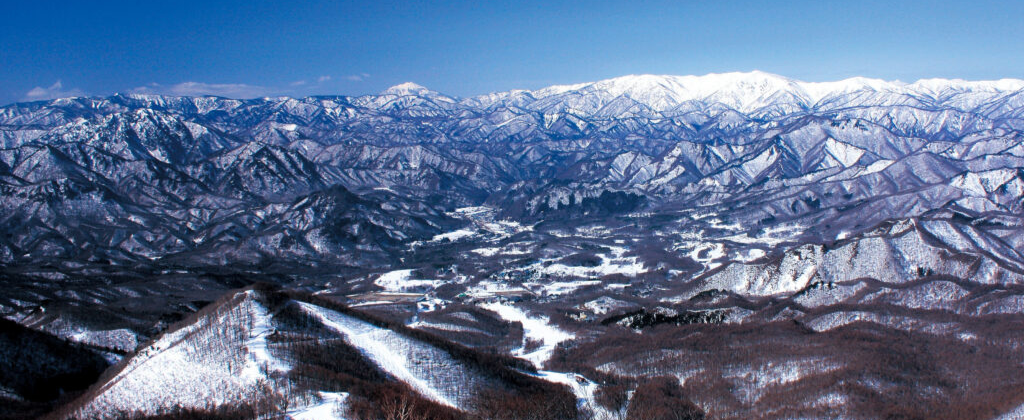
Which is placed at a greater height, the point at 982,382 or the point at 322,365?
the point at 322,365

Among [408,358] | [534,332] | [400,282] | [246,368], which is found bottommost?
[534,332]

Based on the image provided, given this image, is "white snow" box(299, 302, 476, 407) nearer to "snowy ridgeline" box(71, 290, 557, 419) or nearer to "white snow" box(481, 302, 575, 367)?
"snowy ridgeline" box(71, 290, 557, 419)

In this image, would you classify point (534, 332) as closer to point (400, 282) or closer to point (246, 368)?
point (246, 368)

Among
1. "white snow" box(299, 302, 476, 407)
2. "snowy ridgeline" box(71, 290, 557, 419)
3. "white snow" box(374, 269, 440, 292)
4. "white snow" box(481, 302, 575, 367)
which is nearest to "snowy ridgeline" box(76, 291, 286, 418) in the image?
"snowy ridgeline" box(71, 290, 557, 419)

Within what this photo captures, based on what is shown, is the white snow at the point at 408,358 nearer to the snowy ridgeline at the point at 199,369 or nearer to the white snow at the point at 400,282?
the snowy ridgeline at the point at 199,369

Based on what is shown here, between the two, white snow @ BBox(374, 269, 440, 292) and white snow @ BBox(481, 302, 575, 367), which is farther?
white snow @ BBox(374, 269, 440, 292)

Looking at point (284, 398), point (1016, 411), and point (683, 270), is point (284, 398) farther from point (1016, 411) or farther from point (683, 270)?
point (683, 270)

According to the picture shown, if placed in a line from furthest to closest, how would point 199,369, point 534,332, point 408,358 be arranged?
point 534,332, point 408,358, point 199,369

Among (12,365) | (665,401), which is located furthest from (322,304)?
(665,401)

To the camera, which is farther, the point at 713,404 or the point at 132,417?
the point at 713,404

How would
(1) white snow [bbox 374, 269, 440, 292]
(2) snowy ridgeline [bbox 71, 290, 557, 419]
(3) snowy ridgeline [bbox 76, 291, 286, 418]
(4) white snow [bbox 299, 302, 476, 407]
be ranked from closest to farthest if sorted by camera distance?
(2) snowy ridgeline [bbox 71, 290, 557, 419], (3) snowy ridgeline [bbox 76, 291, 286, 418], (4) white snow [bbox 299, 302, 476, 407], (1) white snow [bbox 374, 269, 440, 292]

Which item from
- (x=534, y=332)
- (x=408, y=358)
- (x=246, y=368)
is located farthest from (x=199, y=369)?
(x=534, y=332)
